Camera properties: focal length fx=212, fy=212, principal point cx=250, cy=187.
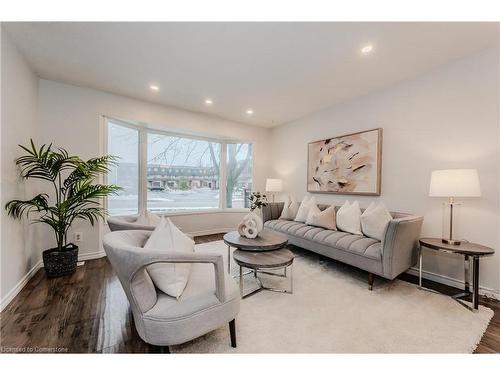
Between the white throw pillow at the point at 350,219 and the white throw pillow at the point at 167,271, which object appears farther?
the white throw pillow at the point at 350,219

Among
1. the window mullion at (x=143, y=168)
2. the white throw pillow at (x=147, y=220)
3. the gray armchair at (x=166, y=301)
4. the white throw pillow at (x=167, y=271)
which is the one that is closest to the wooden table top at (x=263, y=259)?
the gray armchair at (x=166, y=301)

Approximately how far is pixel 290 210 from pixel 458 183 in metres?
2.35

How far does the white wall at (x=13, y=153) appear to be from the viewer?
1979 millimetres

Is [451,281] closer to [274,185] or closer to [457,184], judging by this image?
[457,184]

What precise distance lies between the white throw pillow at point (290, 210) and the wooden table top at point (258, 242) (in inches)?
51.6

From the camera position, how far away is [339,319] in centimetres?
180

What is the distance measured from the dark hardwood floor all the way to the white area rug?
0.61 feet

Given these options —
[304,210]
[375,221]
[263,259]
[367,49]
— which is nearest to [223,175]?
[304,210]

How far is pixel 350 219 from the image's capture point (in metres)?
3.00

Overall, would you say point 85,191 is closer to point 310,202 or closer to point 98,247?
point 98,247

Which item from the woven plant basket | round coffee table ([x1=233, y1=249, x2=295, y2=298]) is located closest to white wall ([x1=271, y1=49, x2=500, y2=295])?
round coffee table ([x1=233, y1=249, x2=295, y2=298])

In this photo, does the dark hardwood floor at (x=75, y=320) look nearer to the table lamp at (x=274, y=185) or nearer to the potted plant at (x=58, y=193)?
the potted plant at (x=58, y=193)

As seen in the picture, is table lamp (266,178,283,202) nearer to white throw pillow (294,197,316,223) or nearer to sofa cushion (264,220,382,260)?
white throw pillow (294,197,316,223)

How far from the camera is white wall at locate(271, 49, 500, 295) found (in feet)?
7.18
